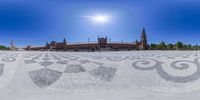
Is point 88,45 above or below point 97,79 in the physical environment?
above

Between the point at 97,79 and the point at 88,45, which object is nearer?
the point at 97,79

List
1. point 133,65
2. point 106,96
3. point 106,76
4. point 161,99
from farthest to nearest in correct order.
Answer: point 133,65 < point 106,76 < point 106,96 < point 161,99

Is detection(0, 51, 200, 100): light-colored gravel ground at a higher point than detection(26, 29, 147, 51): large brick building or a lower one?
lower

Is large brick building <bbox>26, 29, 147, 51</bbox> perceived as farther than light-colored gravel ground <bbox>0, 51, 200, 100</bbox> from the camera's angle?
Yes

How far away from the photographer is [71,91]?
5.50 m

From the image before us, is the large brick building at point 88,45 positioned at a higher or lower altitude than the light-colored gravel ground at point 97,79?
higher

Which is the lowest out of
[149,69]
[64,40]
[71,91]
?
[71,91]

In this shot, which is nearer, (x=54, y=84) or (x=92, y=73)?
(x=54, y=84)

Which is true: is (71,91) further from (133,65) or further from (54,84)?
(133,65)

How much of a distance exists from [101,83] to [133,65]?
70.5 inches

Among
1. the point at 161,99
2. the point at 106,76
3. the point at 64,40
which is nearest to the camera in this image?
the point at 161,99

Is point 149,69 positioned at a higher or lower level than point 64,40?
lower

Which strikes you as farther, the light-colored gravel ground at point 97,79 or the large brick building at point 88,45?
the large brick building at point 88,45

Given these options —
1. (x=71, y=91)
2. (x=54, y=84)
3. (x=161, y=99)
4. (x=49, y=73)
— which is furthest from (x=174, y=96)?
(x=49, y=73)
